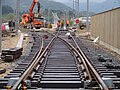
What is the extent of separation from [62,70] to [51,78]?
168 centimetres

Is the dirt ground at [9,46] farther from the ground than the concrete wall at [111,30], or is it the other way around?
the concrete wall at [111,30]

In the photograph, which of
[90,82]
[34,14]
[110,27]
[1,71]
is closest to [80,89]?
[90,82]

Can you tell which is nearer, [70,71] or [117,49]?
[70,71]

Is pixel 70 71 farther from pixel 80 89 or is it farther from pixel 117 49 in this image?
pixel 117 49

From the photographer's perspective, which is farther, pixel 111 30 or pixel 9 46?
pixel 9 46

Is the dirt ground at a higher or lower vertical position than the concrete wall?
lower

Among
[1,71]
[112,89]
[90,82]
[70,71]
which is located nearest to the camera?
[112,89]

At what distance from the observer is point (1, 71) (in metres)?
12.0

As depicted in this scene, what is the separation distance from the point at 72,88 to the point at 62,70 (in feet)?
8.61

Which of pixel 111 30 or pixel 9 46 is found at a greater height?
pixel 111 30

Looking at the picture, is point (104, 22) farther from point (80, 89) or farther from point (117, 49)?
point (80, 89)

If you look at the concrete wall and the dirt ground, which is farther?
the concrete wall

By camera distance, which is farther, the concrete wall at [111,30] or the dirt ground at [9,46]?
the concrete wall at [111,30]

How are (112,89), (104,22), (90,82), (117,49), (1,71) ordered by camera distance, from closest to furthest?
(112,89) < (90,82) < (1,71) < (117,49) < (104,22)
